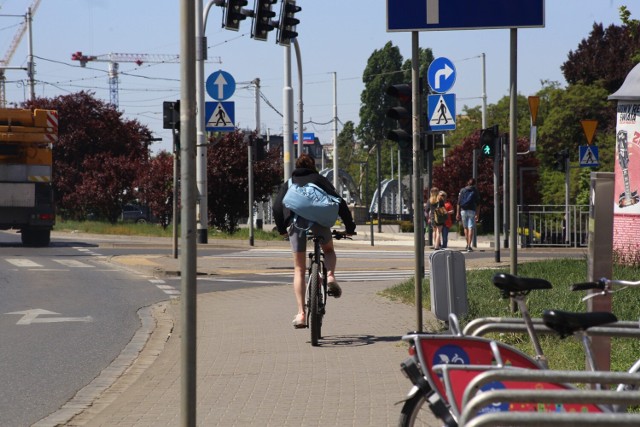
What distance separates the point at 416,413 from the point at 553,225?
88.2 feet

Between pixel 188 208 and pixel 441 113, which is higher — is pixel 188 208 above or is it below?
below

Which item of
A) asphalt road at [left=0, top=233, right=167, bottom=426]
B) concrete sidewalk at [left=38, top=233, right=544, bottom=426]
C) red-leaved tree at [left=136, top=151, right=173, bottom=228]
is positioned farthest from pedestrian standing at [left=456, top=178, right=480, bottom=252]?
concrete sidewalk at [left=38, top=233, right=544, bottom=426]

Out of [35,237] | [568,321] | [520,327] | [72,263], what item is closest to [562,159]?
[72,263]

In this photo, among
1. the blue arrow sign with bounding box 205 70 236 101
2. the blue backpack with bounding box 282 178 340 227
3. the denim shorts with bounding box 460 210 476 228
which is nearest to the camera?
the blue backpack with bounding box 282 178 340 227

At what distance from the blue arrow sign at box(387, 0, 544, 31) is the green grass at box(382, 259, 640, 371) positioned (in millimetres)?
2507

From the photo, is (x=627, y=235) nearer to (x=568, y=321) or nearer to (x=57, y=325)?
(x=57, y=325)

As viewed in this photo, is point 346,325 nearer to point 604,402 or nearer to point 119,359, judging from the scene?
point 119,359

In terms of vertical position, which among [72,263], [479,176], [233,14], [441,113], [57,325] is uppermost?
[233,14]

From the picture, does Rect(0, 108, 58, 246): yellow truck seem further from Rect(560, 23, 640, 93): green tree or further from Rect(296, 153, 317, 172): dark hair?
Rect(560, 23, 640, 93): green tree

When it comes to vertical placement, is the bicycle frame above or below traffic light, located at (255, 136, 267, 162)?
below

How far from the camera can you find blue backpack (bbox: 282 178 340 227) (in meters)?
11.1

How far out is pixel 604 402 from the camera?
→ 3.94 m

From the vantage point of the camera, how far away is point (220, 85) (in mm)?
26156

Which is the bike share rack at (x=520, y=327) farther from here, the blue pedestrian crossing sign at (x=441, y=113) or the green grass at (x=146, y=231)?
the green grass at (x=146, y=231)
